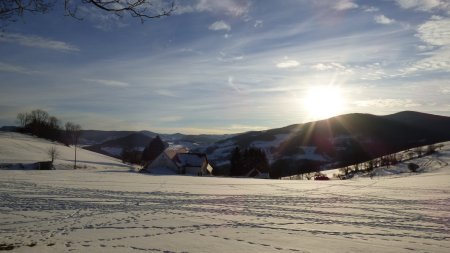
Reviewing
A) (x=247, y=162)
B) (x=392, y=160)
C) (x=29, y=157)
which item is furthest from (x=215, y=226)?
(x=247, y=162)

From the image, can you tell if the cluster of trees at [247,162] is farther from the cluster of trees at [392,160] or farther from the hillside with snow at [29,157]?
the hillside with snow at [29,157]

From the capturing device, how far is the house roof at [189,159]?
66875mm

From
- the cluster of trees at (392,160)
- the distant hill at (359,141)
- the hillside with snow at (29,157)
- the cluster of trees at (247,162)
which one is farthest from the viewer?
the distant hill at (359,141)

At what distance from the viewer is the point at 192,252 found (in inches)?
283

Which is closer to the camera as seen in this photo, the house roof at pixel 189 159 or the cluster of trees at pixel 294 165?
the house roof at pixel 189 159

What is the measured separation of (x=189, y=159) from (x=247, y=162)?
22.7 meters

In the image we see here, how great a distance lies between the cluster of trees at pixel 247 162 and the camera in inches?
3442

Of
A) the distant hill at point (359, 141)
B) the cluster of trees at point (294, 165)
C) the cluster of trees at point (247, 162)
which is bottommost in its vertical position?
the cluster of trees at point (294, 165)

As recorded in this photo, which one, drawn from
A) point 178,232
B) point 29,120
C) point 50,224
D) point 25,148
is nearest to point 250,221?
point 178,232

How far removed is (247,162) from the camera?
88.1m

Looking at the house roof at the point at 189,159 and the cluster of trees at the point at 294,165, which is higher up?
the house roof at the point at 189,159

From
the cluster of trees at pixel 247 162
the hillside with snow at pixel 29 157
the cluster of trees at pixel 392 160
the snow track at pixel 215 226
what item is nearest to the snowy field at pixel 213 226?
the snow track at pixel 215 226

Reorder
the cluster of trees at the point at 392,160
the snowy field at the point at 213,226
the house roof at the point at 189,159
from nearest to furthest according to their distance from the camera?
the snowy field at the point at 213,226 → the house roof at the point at 189,159 → the cluster of trees at the point at 392,160

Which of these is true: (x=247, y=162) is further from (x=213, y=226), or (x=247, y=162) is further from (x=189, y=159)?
(x=213, y=226)
